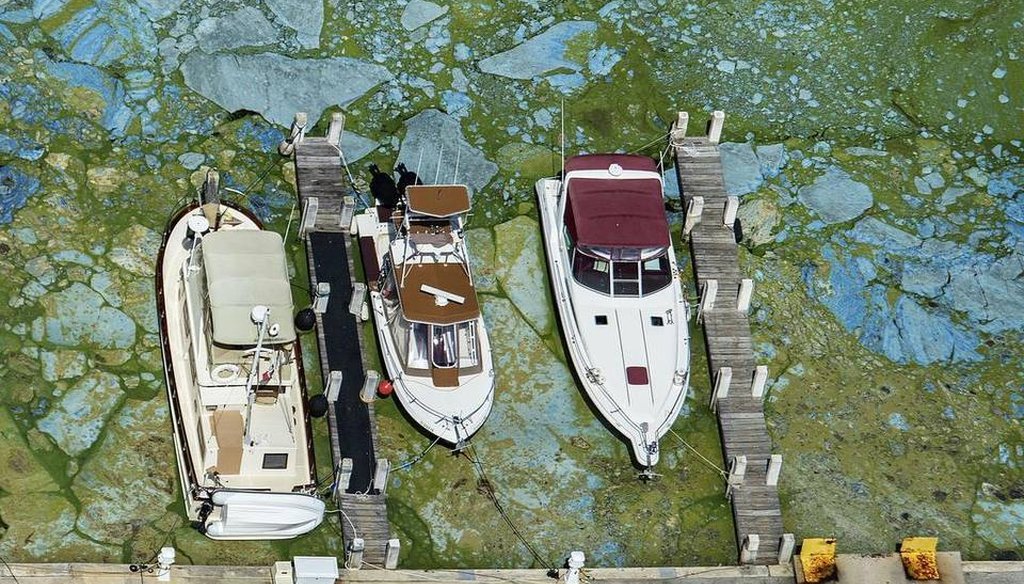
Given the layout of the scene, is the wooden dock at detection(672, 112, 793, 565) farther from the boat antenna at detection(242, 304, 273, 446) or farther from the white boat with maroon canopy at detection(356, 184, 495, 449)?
the boat antenna at detection(242, 304, 273, 446)

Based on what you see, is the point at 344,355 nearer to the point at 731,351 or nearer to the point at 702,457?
the point at 702,457

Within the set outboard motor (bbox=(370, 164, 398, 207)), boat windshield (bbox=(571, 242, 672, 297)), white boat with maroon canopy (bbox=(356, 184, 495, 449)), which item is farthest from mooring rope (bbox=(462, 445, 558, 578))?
outboard motor (bbox=(370, 164, 398, 207))

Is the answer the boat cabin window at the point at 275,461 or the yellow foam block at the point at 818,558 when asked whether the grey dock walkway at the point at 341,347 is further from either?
the yellow foam block at the point at 818,558

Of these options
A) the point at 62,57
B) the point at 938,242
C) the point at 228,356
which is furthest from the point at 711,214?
the point at 62,57

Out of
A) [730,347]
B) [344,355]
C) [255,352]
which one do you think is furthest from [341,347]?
[730,347]

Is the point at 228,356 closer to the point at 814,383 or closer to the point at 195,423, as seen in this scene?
the point at 195,423

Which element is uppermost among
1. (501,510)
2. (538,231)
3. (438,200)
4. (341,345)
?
(438,200)

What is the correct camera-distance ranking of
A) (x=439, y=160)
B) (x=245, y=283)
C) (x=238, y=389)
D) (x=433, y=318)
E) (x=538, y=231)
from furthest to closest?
(x=439, y=160)
(x=538, y=231)
(x=433, y=318)
(x=245, y=283)
(x=238, y=389)

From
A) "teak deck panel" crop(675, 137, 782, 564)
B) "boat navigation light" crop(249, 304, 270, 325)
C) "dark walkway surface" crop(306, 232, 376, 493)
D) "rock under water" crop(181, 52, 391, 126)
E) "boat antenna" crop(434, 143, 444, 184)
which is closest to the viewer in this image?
"boat navigation light" crop(249, 304, 270, 325)
